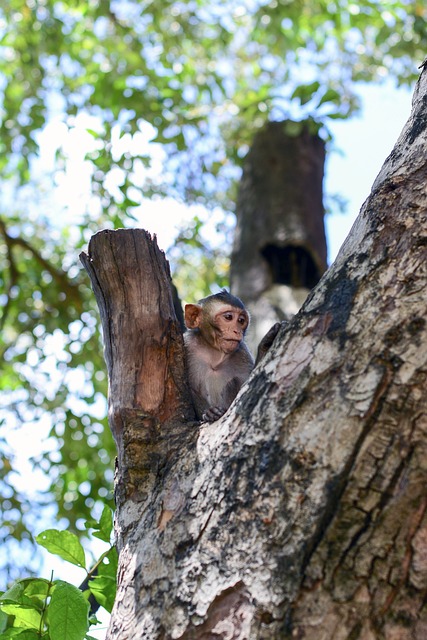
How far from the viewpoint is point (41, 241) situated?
10.6 metres

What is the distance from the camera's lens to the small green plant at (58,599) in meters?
2.85

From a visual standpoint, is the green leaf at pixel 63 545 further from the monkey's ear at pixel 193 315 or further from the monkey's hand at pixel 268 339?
the monkey's ear at pixel 193 315

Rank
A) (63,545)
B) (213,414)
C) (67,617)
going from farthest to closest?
(213,414), (63,545), (67,617)

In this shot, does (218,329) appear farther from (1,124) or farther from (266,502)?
(1,124)

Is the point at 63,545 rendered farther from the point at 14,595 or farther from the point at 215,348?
the point at 215,348

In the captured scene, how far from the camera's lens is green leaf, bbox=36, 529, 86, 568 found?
318 centimetres

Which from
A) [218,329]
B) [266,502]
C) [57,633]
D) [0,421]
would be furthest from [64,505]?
[266,502]

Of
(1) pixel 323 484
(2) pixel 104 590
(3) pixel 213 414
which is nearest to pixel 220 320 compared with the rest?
(3) pixel 213 414

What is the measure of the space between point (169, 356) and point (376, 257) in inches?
51.2

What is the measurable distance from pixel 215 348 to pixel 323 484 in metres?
3.03

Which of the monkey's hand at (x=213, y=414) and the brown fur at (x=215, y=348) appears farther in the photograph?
the brown fur at (x=215, y=348)

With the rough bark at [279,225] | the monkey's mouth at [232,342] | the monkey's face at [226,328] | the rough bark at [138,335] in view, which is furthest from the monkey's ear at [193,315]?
the rough bark at [138,335]

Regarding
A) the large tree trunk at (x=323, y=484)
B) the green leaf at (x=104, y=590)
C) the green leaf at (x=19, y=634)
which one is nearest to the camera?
the large tree trunk at (x=323, y=484)

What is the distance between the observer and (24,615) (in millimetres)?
3064
